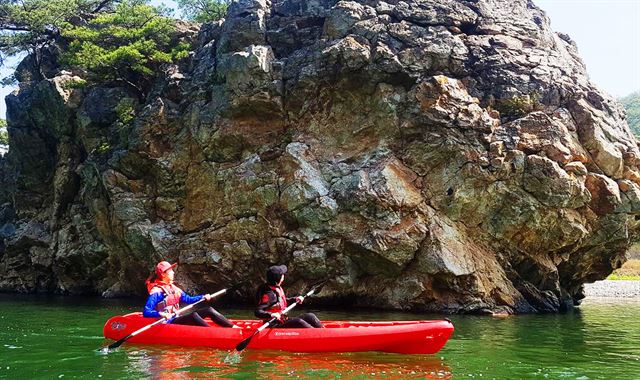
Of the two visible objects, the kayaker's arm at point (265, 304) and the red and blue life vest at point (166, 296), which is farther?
the red and blue life vest at point (166, 296)

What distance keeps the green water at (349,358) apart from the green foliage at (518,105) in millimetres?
8432

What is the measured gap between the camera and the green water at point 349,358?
27.7 feet

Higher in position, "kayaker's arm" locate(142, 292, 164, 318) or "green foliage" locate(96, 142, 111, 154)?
"green foliage" locate(96, 142, 111, 154)

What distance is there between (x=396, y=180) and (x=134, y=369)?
12449 mm

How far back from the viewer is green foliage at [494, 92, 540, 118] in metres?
20.2

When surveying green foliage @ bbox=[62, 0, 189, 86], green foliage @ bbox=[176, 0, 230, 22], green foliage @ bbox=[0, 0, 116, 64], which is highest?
green foliage @ bbox=[176, 0, 230, 22]

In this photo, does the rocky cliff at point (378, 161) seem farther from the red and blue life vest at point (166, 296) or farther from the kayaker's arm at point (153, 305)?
the kayaker's arm at point (153, 305)

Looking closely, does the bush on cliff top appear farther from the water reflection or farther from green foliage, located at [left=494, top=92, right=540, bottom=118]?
the water reflection

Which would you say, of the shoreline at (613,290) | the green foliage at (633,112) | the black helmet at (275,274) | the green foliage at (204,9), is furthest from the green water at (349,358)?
the green foliage at (633,112)

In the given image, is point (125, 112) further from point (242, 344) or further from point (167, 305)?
point (242, 344)

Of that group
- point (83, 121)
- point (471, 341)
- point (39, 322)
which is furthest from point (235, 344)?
point (83, 121)

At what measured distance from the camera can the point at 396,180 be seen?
19.3 m

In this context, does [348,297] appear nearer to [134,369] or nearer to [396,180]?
[396,180]

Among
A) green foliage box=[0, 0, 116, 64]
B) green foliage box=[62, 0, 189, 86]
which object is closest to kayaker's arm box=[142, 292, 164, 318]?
green foliage box=[62, 0, 189, 86]
